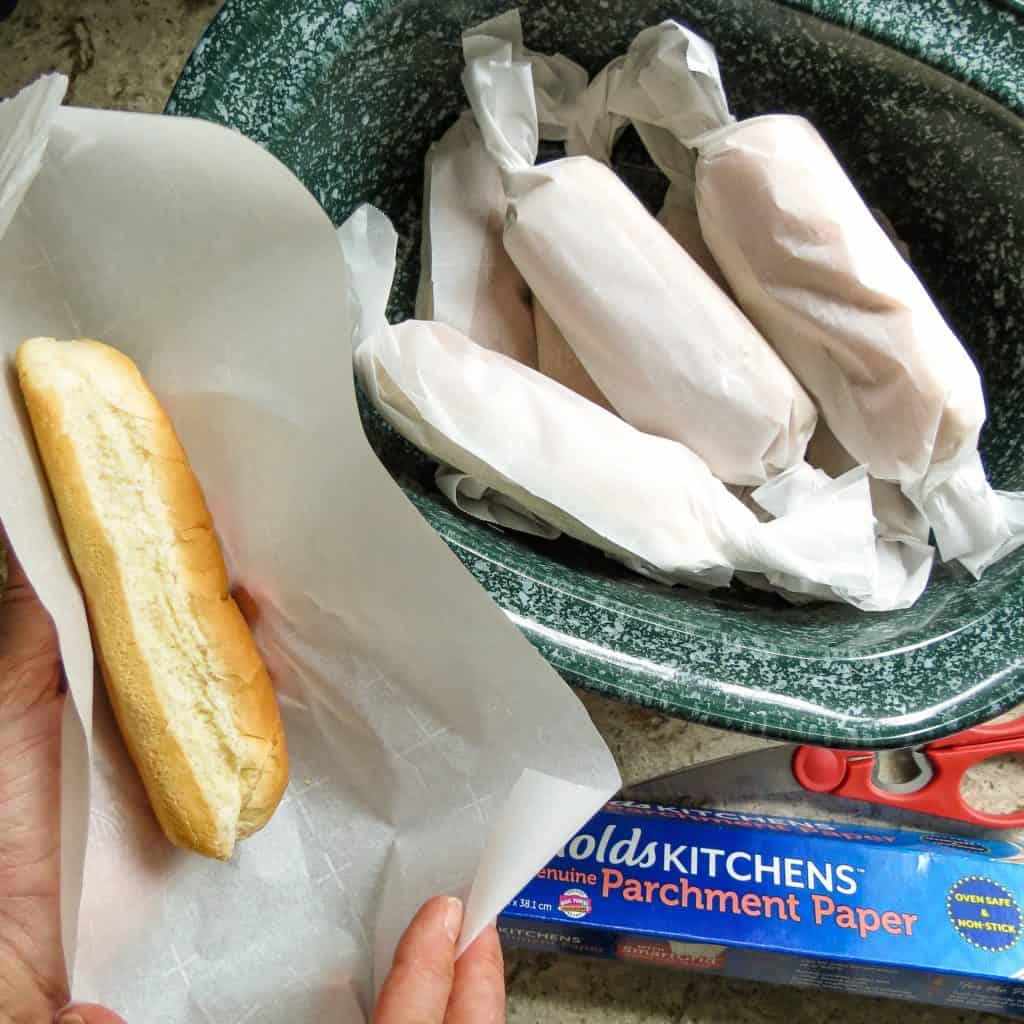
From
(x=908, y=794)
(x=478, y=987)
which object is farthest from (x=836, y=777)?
(x=478, y=987)

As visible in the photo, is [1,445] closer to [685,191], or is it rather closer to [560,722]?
[560,722]

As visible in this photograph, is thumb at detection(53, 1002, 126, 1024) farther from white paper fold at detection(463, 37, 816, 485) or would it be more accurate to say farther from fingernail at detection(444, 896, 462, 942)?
white paper fold at detection(463, 37, 816, 485)

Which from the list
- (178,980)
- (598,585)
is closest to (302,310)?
(598,585)

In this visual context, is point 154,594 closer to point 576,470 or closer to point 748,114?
point 576,470

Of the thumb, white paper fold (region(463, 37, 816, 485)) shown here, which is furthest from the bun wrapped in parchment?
the thumb

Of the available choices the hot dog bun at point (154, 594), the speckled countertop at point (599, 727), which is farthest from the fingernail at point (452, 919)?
the speckled countertop at point (599, 727)

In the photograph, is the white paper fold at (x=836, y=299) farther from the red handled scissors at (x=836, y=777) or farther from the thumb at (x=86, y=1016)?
the thumb at (x=86, y=1016)
